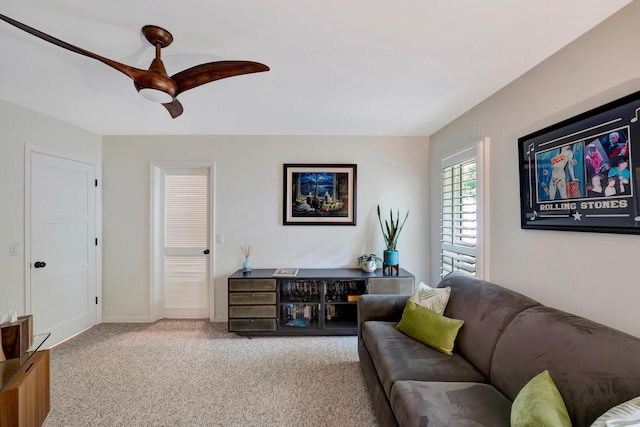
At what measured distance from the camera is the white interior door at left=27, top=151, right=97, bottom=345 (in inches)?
110

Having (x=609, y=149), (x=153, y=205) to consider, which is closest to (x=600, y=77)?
(x=609, y=149)

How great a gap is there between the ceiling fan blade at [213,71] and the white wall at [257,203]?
1.94 m

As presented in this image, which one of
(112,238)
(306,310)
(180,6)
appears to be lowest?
(306,310)

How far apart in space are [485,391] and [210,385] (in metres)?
2.04

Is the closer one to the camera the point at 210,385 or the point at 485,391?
the point at 485,391

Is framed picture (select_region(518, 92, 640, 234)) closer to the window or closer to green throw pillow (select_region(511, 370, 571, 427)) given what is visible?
the window

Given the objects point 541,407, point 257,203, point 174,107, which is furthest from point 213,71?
point 541,407

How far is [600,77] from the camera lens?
1503 millimetres

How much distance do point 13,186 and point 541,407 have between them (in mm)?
4153

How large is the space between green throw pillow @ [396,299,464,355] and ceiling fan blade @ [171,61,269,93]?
2.01m

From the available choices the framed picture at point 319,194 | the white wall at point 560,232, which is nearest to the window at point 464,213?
the white wall at point 560,232

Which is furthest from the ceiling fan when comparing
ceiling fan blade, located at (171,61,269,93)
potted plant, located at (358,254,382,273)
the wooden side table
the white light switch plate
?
potted plant, located at (358,254,382,273)

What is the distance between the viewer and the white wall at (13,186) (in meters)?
2.50

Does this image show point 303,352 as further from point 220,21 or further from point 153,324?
point 220,21
